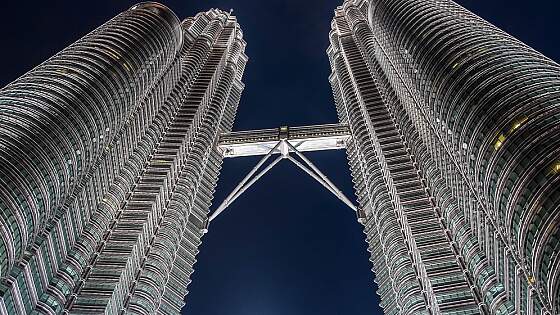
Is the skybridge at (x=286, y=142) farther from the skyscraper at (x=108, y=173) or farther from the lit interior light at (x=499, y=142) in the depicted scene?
the lit interior light at (x=499, y=142)

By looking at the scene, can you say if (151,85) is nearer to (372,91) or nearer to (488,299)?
(372,91)

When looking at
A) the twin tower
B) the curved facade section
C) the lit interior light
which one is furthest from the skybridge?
the lit interior light

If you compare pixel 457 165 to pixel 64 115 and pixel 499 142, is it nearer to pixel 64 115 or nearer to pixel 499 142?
pixel 499 142

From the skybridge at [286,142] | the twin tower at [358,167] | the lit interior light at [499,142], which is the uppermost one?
the skybridge at [286,142]

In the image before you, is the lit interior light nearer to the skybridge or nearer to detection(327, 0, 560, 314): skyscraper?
detection(327, 0, 560, 314): skyscraper

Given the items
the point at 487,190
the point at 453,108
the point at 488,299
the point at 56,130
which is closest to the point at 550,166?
the point at 487,190

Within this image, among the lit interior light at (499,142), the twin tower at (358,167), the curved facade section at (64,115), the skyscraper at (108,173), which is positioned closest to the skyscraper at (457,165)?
the lit interior light at (499,142)

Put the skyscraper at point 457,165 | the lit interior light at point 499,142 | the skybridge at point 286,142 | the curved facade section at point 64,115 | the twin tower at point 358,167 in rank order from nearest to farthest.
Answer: the skyscraper at point 457,165 → the lit interior light at point 499,142 → the twin tower at point 358,167 → the curved facade section at point 64,115 → the skybridge at point 286,142
